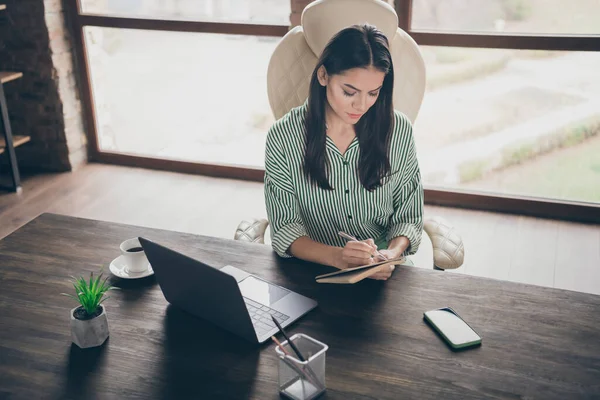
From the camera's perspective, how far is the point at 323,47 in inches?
84.5

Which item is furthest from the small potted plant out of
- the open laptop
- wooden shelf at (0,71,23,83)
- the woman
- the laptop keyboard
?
wooden shelf at (0,71,23,83)

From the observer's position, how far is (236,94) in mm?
3867

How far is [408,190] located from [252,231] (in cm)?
47

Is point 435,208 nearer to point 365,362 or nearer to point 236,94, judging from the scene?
point 236,94

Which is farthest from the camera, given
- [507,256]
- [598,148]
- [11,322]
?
[598,148]

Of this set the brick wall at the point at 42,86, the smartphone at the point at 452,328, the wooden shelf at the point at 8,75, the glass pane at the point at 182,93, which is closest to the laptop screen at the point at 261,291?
the smartphone at the point at 452,328

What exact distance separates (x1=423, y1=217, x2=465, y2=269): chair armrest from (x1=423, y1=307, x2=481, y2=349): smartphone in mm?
402

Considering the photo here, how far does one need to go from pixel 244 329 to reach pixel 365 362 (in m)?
0.25

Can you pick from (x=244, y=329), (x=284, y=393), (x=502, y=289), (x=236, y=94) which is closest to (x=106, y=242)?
(x=244, y=329)

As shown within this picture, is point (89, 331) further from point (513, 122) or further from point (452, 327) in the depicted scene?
point (513, 122)

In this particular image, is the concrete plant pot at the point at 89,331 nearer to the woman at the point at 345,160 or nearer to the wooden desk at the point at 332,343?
the wooden desk at the point at 332,343

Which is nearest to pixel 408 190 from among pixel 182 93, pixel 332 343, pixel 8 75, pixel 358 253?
pixel 358 253

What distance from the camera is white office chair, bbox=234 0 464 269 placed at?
209 cm

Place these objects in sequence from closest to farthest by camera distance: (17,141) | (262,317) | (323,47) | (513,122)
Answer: (262,317), (323,47), (513,122), (17,141)
